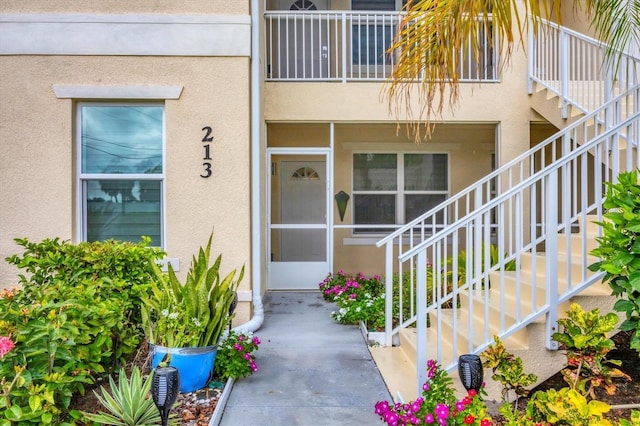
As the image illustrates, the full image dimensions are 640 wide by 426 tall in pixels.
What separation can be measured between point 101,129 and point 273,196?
3.18 meters

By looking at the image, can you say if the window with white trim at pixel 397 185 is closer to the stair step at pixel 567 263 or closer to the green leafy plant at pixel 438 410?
the stair step at pixel 567 263

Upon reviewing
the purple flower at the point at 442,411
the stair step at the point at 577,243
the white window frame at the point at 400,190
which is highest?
the white window frame at the point at 400,190

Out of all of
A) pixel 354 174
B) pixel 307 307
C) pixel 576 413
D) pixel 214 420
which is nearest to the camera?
pixel 576 413

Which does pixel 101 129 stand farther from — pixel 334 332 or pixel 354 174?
pixel 354 174

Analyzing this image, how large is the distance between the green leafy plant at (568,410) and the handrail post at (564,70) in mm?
4697

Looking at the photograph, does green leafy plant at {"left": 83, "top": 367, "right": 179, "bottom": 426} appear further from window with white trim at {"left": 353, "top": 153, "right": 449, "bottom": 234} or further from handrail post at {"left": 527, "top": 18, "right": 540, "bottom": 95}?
handrail post at {"left": 527, "top": 18, "right": 540, "bottom": 95}

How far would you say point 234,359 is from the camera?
12.1ft

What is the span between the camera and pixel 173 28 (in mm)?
5098

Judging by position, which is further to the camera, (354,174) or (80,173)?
(354,174)

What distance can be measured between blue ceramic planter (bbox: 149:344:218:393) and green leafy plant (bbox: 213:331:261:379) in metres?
0.15

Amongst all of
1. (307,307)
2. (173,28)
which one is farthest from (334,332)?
(173,28)

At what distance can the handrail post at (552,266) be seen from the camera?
130 inches

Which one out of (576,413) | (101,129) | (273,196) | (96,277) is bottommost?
(576,413)

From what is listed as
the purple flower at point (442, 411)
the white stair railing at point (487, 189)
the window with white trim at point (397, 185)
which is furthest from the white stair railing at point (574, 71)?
the purple flower at point (442, 411)
